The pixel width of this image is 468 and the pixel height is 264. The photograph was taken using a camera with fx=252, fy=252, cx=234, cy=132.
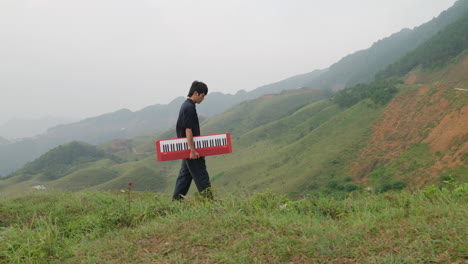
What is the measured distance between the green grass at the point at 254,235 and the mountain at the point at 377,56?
427 feet

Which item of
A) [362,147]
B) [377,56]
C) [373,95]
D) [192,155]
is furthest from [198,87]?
[377,56]

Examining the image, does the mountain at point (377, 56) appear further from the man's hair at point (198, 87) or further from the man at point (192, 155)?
the man at point (192, 155)

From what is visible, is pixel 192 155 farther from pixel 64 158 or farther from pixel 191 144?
pixel 64 158

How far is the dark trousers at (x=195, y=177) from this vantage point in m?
4.20

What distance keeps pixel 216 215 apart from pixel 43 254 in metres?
1.91

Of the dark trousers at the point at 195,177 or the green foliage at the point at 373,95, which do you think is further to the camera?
the green foliage at the point at 373,95

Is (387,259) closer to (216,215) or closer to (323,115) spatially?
(216,215)

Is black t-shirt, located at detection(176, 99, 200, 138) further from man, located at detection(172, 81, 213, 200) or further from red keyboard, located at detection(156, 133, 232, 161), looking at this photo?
red keyboard, located at detection(156, 133, 232, 161)

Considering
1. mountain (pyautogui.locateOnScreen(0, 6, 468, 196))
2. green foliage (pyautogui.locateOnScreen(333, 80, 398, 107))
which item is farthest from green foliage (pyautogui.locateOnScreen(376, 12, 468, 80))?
green foliage (pyautogui.locateOnScreen(333, 80, 398, 107))

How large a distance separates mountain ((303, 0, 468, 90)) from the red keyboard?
5115 inches

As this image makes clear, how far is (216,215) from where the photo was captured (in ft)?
10.7

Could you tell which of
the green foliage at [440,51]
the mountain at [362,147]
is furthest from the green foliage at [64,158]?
the green foliage at [440,51]

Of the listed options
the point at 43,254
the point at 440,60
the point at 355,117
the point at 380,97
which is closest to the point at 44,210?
the point at 43,254

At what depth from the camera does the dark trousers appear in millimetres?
4199
